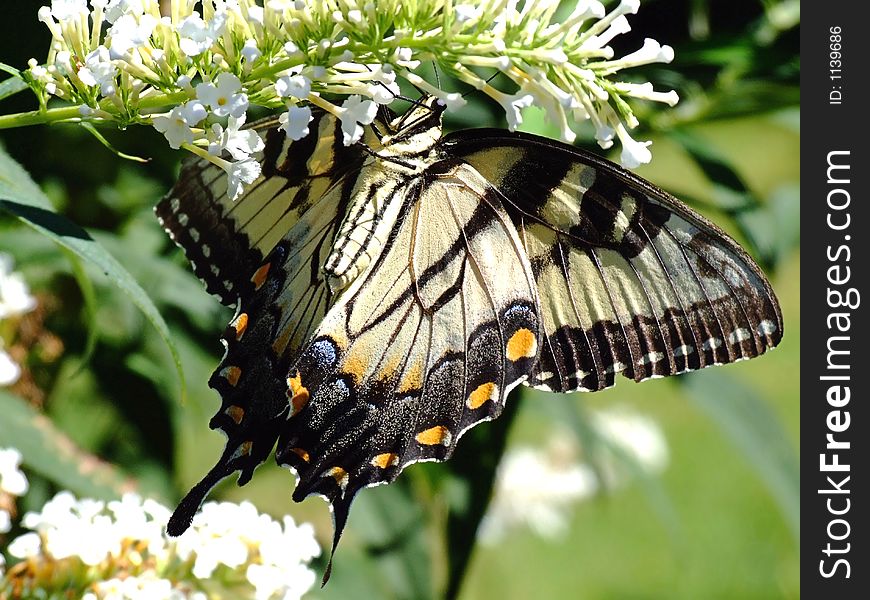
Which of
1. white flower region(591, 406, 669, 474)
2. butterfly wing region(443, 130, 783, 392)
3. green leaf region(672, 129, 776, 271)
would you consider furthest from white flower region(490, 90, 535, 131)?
white flower region(591, 406, 669, 474)

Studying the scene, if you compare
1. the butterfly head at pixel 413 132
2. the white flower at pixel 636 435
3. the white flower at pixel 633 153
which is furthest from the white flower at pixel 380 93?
the white flower at pixel 636 435

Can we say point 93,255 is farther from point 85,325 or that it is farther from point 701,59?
point 701,59

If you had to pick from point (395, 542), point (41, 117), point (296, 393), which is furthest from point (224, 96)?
point (395, 542)

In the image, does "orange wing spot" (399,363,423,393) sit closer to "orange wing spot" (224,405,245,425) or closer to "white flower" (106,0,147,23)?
"orange wing spot" (224,405,245,425)

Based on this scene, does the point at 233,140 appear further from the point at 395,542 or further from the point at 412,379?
the point at 395,542

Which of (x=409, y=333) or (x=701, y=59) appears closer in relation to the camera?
(x=409, y=333)

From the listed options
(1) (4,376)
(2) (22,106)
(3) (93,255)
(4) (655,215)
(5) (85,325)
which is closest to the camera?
(3) (93,255)

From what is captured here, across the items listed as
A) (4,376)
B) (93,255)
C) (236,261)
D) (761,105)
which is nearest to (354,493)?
(236,261)

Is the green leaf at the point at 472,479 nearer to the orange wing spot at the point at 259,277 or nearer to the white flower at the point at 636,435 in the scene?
the orange wing spot at the point at 259,277
